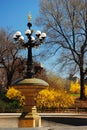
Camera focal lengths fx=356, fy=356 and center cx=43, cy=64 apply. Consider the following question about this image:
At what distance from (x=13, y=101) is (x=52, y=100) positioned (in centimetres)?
408

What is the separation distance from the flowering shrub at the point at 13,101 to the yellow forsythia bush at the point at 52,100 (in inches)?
69.9

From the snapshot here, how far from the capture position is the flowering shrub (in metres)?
33.5

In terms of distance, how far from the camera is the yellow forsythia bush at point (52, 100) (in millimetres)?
35188

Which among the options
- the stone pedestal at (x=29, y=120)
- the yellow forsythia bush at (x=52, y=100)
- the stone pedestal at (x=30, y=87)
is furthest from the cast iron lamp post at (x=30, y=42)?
the yellow forsythia bush at (x=52, y=100)

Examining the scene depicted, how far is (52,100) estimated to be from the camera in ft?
117

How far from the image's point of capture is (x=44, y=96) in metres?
35.9

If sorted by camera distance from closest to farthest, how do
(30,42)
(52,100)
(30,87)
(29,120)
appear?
(30,87) → (29,120) → (30,42) → (52,100)

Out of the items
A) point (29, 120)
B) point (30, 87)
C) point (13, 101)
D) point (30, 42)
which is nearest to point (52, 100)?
point (13, 101)

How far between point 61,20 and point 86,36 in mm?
3412

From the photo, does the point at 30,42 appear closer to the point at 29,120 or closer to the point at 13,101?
the point at 29,120

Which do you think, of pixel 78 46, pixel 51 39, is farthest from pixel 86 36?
pixel 51 39

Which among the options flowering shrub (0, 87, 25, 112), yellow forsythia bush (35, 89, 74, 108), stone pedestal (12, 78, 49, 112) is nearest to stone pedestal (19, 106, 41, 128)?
stone pedestal (12, 78, 49, 112)

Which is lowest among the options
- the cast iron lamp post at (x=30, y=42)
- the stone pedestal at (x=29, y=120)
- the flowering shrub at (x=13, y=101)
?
the stone pedestal at (x=29, y=120)

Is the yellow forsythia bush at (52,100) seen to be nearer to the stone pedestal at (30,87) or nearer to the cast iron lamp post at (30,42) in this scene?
the cast iron lamp post at (30,42)
